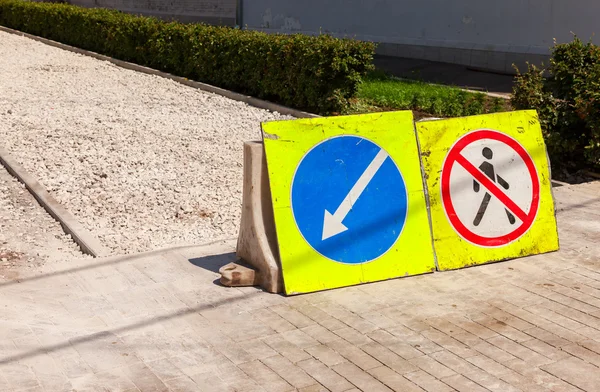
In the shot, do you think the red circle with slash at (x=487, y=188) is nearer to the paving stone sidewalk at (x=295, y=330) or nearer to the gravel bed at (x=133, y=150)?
the paving stone sidewalk at (x=295, y=330)

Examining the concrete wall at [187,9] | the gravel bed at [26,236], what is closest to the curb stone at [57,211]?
the gravel bed at [26,236]

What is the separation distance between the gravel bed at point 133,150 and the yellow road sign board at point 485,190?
210cm

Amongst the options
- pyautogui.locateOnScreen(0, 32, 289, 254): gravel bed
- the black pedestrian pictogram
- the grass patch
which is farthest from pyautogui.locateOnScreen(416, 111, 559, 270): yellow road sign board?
the grass patch

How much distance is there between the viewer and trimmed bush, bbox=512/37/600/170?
30.5 ft

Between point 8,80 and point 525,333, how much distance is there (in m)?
13.6

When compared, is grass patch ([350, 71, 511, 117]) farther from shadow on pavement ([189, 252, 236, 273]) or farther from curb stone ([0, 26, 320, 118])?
shadow on pavement ([189, 252, 236, 273])

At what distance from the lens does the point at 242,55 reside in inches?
586

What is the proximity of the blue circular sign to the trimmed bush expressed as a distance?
3.98m

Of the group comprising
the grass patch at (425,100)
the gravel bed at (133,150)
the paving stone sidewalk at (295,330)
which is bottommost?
the paving stone sidewalk at (295,330)

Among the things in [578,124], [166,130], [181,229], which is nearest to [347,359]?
[181,229]

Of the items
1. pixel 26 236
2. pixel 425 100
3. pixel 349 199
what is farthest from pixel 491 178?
pixel 425 100

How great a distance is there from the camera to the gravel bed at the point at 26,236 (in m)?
6.86

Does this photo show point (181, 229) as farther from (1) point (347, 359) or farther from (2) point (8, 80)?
(2) point (8, 80)

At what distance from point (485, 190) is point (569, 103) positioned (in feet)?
12.3
